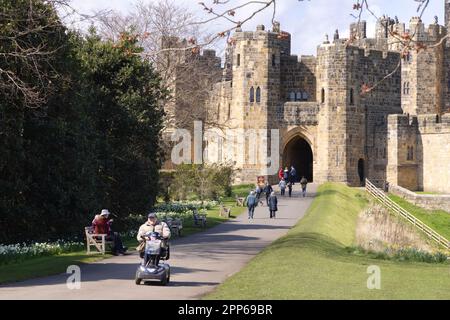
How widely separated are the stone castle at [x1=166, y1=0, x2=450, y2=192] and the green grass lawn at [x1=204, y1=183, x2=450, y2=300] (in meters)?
32.8

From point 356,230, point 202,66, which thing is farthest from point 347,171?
point 356,230

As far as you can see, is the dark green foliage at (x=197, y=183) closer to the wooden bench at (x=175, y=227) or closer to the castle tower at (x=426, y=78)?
the wooden bench at (x=175, y=227)

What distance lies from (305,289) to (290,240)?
449 inches

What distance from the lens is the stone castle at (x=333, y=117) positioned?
217ft

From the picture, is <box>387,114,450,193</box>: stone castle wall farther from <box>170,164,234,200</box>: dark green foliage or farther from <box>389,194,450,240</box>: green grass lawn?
<box>170,164,234,200</box>: dark green foliage

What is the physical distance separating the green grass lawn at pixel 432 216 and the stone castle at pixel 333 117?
5.95 meters

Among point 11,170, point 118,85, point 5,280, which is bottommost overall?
point 5,280

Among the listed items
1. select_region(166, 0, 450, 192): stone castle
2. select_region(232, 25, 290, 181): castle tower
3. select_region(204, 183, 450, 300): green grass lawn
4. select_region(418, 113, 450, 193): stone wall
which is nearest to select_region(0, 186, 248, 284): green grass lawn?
select_region(204, 183, 450, 300): green grass lawn

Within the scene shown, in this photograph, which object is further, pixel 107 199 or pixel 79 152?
pixel 107 199

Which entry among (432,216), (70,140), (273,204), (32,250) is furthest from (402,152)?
(32,250)

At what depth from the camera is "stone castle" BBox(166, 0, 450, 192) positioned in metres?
66.0

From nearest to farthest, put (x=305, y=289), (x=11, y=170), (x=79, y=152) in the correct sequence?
(x=305, y=289) < (x=11, y=170) < (x=79, y=152)

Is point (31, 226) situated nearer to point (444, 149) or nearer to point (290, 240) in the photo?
point (290, 240)

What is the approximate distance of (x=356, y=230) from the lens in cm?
4469
